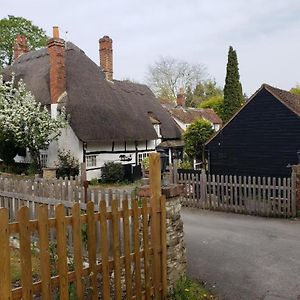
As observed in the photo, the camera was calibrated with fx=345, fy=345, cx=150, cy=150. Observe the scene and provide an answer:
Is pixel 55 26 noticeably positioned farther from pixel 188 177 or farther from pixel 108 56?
pixel 188 177

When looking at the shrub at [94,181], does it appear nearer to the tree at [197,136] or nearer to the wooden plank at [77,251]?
the tree at [197,136]

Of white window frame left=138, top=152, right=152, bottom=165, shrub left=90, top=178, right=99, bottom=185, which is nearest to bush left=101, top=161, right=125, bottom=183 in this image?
shrub left=90, top=178, right=99, bottom=185

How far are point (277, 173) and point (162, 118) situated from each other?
13.7m

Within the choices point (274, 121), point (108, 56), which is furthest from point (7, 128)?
point (274, 121)

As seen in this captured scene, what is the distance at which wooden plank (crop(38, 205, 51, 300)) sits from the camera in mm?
3342

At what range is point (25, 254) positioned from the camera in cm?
322

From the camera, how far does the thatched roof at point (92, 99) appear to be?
65.0 feet

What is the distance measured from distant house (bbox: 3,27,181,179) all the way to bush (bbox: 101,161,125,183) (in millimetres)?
711

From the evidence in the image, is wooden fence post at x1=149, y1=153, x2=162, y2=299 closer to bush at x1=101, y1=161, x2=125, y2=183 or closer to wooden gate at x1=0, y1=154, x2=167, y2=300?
wooden gate at x1=0, y1=154, x2=167, y2=300

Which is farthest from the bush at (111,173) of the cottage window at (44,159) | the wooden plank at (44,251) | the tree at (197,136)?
the wooden plank at (44,251)

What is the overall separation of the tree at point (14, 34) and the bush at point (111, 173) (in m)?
19.2

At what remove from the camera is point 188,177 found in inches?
529

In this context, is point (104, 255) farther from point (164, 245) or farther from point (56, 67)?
point (56, 67)

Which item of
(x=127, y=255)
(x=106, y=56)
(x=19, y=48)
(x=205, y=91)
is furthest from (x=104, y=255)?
(x=205, y=91)
